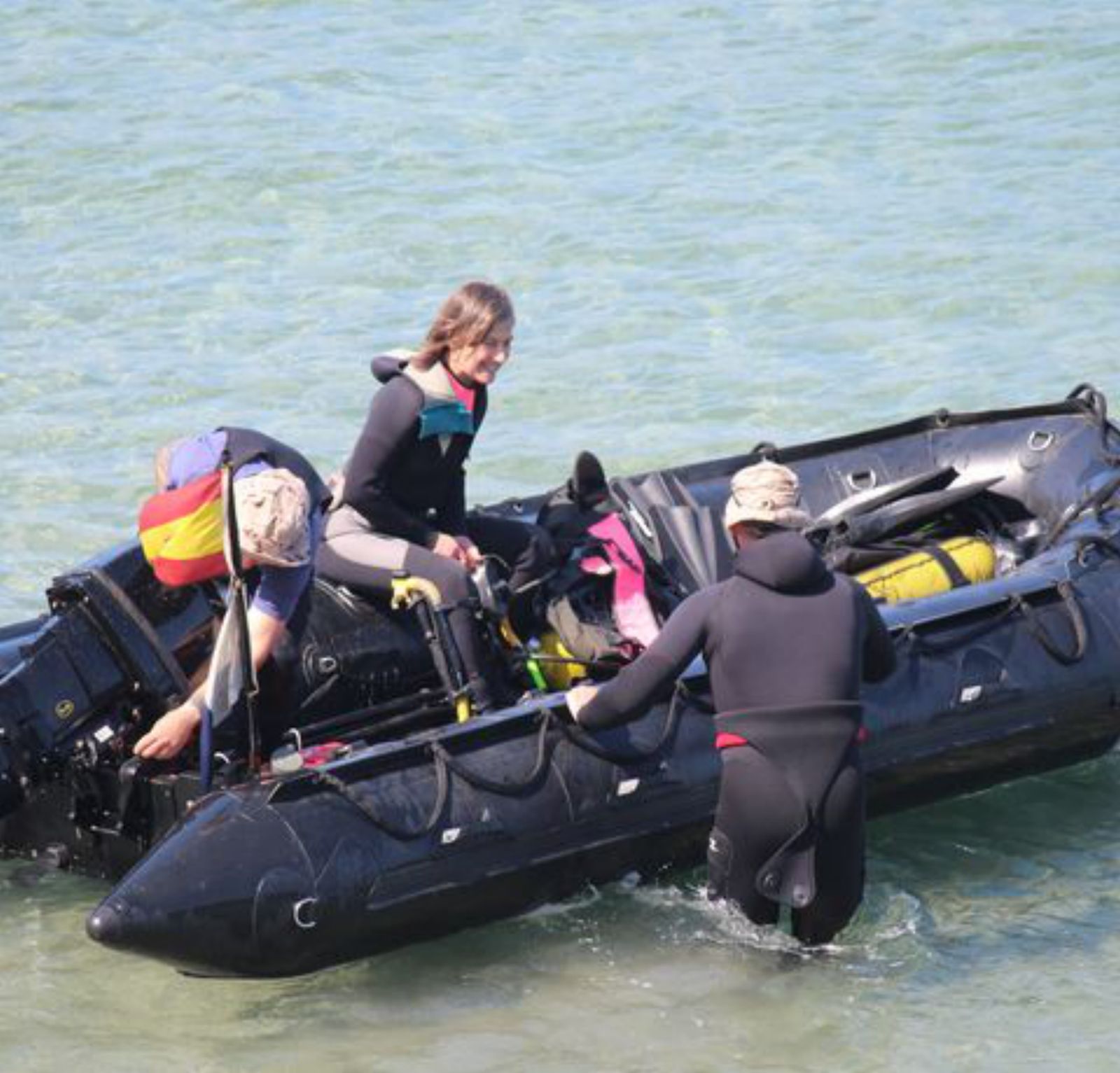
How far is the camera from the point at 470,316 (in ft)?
23.0

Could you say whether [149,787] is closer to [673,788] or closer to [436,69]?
[673,788]

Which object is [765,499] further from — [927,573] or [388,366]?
[927,573]

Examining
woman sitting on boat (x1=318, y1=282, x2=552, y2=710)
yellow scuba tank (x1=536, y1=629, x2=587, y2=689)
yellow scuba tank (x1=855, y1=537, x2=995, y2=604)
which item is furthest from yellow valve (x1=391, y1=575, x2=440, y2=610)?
yellow scuba tank (x1=855, y1=537, x2=995, y2=604)

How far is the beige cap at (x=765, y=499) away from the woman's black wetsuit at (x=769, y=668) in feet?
0.16

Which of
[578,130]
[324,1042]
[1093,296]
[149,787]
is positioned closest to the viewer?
[324,1042]

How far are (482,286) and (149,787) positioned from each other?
5.35 ft

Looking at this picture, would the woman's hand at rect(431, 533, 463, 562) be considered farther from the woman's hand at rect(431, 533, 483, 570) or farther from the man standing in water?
the man standing in water

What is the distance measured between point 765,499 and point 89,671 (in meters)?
2.04

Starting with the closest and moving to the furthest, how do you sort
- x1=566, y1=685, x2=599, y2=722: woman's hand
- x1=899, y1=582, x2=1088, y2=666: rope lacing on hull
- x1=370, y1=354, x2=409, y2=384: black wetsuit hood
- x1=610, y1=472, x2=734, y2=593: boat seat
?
x1=566, y1=685, x2=599, y2=722: woman's hand, x1=370, y1=354, x2=409, y2=384: black wetsuit hood, x1=899, y1=582, x2=1088, y2=666: rope lacing on hull, x1=610, y1=472, x2=734, y2=593: boat seat

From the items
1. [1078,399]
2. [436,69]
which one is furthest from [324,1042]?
[436,69]

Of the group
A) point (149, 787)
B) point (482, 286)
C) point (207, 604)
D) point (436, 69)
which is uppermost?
point (436, 69)

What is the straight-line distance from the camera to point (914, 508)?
851 centimetres

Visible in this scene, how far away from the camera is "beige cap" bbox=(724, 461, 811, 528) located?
19.4 ft

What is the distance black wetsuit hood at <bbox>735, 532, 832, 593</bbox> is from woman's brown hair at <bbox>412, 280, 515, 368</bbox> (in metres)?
1.34
